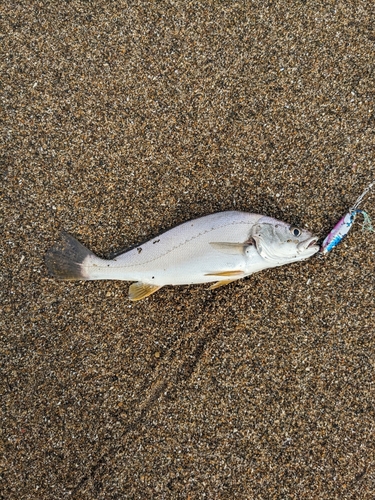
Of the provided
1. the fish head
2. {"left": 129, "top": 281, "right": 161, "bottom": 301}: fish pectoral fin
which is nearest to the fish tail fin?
{"left": 129, "top": 281, "right": 161, "bottom": 301}: fish pectoral fin

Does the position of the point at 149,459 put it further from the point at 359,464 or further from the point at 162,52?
the point at 162,52

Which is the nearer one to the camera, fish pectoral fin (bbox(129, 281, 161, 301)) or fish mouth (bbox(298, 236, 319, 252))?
fish mouth (bbox(298, 236, 319, 252))

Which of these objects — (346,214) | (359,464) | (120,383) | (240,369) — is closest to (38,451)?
(120,383)

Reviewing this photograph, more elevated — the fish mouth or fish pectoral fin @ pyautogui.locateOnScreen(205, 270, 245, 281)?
the fish mouth

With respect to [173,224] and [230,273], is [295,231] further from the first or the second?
[173,224]

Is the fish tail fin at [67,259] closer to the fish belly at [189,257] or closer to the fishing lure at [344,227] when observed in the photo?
the fish belly at [189,257]

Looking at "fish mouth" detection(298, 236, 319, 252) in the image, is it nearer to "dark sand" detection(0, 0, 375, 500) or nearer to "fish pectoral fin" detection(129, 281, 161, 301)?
"dark sand" detection(0, 0, 375, 500)

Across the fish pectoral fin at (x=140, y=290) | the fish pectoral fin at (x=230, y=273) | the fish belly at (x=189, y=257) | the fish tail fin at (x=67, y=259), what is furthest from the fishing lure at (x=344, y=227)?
the fish tail fin at (x=67, y=259)
